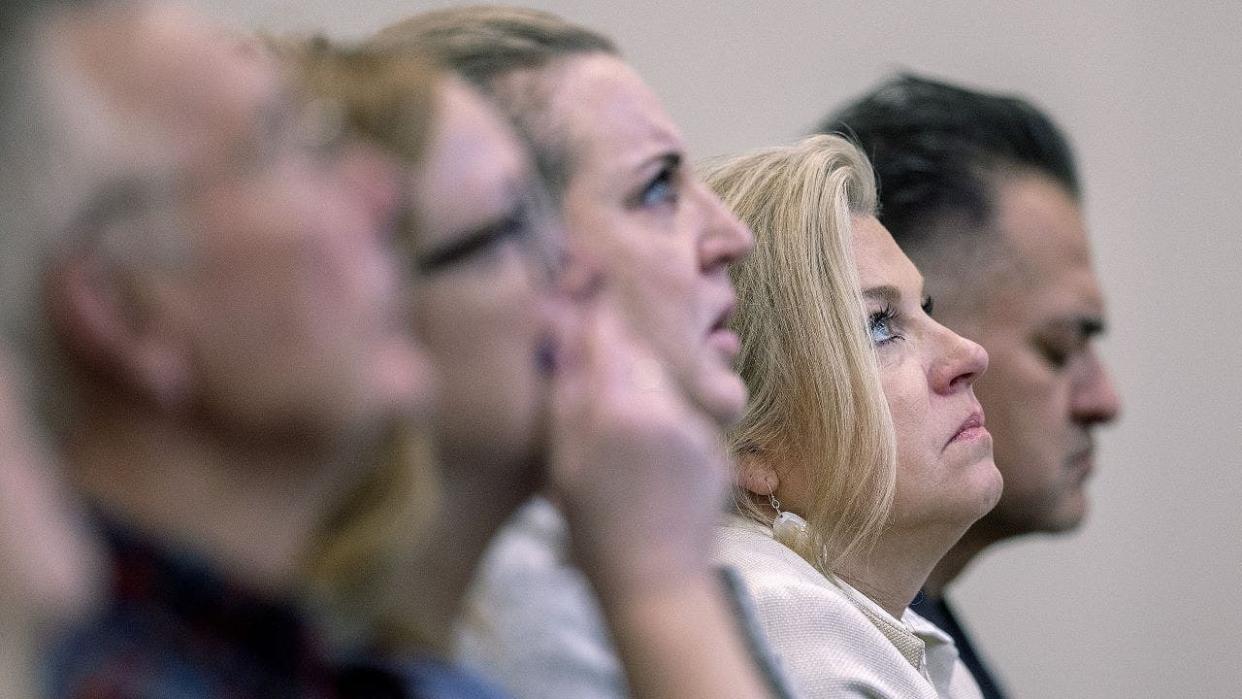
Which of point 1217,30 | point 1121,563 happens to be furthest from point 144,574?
point 1217,30

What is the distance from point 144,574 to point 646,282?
0.48m

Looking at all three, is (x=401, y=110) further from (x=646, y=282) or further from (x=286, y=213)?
(x=646, y=282)

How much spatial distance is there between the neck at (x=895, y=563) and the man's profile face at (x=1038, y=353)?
485mm

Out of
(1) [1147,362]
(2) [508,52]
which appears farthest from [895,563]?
(1) [1147,362]

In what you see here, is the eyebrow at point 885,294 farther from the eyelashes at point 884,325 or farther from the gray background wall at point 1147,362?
the gray background wall at point 1147,362

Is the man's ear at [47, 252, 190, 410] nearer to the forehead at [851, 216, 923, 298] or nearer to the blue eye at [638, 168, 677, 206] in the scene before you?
the blue eye at [638, 168, 677, 206]

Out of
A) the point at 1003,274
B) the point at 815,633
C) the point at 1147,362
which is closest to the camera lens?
the point at 815,633

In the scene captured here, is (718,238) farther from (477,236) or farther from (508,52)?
(477,236)

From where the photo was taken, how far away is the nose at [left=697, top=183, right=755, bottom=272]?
1.02m

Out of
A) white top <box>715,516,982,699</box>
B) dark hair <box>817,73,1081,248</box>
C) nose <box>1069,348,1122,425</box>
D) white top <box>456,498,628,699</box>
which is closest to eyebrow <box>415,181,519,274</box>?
white top <box>456,498,628,699</box>

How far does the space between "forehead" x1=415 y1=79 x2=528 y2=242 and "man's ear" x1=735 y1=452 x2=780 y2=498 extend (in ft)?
2.23

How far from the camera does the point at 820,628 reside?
47.6 inches

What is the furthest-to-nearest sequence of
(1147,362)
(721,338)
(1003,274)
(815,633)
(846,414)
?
(1147,362) → (1003,274) → (846,414) → (815,633) → (721,338)

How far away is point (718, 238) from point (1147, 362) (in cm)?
214
